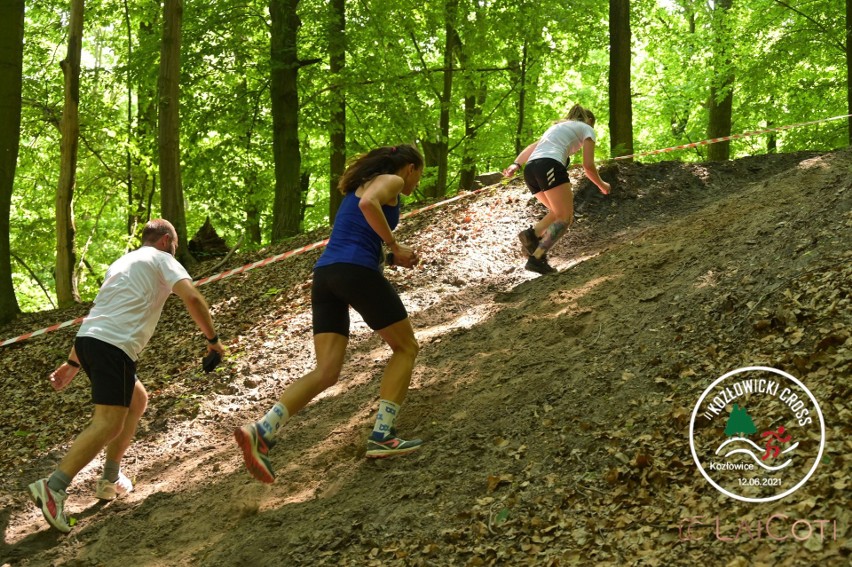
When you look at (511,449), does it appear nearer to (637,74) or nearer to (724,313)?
(724,313)

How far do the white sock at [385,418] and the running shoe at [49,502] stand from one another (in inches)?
85.0

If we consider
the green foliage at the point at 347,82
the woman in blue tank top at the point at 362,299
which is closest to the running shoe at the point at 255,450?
the woman in blue tank top at the point at 362,299

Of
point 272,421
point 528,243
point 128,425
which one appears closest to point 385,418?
point 272,421

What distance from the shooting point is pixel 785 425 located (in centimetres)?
372

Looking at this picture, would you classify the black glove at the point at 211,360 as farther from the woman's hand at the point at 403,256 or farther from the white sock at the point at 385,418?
the woman's hand at the point at 403,256

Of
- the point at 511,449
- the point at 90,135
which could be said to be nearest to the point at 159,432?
the point at 511,449

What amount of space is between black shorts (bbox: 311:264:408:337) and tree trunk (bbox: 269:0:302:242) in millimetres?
8225

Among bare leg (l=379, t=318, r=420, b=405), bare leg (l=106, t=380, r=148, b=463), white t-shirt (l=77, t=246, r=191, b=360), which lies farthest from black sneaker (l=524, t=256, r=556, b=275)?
bare leg (l=106, t=380, r=148, b=463)

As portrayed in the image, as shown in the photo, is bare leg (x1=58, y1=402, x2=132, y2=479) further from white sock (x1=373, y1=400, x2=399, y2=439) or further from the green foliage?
the green foliage

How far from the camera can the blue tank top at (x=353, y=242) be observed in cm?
472

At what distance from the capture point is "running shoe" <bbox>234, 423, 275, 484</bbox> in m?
4.44

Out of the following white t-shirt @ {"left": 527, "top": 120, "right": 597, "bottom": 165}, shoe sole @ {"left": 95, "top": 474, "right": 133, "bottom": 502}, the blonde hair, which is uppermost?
the blonde hair

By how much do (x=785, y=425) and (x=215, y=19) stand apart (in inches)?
495

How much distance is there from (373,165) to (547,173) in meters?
3.33
